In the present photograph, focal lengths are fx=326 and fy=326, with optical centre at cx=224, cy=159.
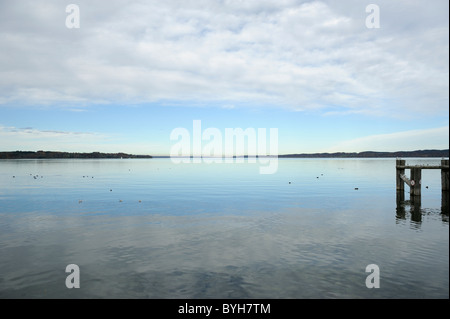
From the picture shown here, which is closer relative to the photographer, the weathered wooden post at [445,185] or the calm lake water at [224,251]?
the calm lake water at [224,251]

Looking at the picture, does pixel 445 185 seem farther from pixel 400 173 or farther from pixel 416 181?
pixel 400 173

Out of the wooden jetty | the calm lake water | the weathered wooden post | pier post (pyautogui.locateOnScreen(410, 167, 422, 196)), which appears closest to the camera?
the calm lake water

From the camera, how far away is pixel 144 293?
1390cm

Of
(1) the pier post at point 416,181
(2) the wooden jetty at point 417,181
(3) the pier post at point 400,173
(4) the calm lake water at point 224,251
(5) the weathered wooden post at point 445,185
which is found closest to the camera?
(4) the calm lake water at point 224,251

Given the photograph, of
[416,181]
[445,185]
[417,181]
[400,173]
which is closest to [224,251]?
[416,181]

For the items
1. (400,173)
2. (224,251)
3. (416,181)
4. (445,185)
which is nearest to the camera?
(224,251)

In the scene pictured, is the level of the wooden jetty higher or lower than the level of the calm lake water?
higher

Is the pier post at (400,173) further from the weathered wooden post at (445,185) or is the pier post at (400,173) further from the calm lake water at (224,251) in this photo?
the calm lake water at (224,251)

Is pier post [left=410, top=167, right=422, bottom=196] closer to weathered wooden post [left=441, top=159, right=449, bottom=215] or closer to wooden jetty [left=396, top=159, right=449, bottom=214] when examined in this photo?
wooden jetty [left=396, top=159, right=449, bottom=214]

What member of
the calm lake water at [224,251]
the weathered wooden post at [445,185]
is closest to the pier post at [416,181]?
the weathered wooden post at [445,185]

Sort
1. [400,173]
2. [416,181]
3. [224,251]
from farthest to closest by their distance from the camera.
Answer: [400,173], [416,181], [224,251]

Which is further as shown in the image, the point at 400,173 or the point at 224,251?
the point at 400,173

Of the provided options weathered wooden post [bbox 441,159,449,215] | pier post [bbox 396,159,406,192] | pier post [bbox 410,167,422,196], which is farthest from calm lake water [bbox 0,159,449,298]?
pier post [bbox 396,159,406,192]
